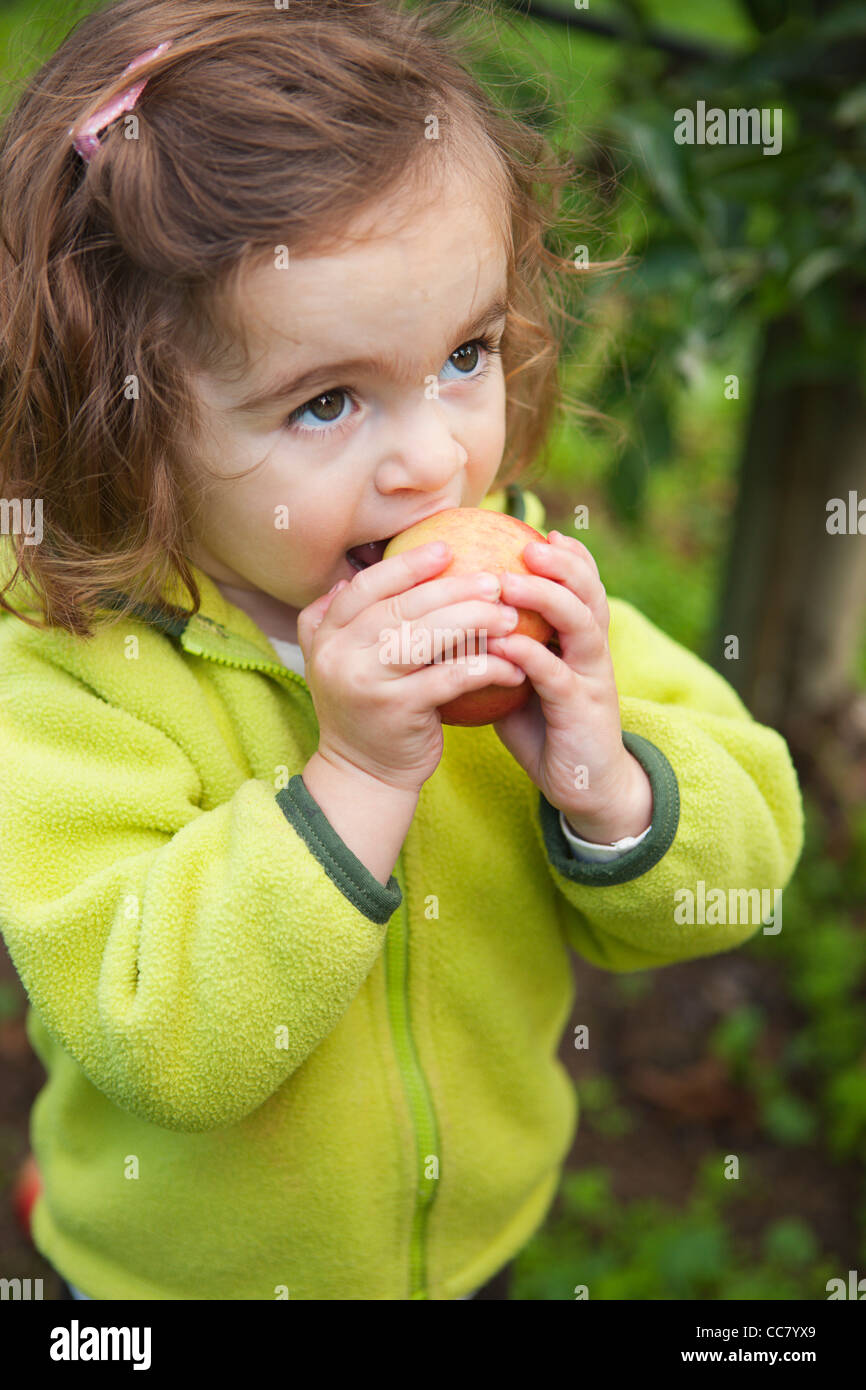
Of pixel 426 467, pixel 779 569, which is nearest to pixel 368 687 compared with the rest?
pixel 426 467

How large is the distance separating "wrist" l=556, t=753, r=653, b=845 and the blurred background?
70 centimetres

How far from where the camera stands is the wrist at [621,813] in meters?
1.34

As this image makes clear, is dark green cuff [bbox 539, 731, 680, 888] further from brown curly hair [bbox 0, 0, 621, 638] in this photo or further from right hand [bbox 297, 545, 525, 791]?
brown curly hair [bbox 0, 0, 621, 638]

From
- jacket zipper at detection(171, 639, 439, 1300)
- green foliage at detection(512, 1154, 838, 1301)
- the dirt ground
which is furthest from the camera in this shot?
the dirt ground

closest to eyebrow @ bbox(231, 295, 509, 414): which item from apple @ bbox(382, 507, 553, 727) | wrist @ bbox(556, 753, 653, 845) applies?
apple @ bbox(382, 507, 553, 727)

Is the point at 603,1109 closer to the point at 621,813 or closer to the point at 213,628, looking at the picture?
the point at 621,813

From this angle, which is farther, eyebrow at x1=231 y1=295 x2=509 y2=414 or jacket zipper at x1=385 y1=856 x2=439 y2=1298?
jacket zipper at x1=385 y1=856 x2=439 y2=1298

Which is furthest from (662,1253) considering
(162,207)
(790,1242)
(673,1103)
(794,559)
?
(162,207)

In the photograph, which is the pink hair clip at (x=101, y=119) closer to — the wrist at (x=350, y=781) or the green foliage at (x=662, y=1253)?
the wrist at (x=350, y=781)

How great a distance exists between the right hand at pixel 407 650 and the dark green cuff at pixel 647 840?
240 millimetres

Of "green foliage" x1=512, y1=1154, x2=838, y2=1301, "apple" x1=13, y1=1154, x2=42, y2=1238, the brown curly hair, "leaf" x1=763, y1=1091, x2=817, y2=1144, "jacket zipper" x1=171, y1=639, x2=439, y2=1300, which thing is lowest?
"green foliage" x1=512, y1=1154, x2=838, y2=1301

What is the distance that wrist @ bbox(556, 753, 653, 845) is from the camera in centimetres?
134

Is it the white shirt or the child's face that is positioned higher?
the child's face

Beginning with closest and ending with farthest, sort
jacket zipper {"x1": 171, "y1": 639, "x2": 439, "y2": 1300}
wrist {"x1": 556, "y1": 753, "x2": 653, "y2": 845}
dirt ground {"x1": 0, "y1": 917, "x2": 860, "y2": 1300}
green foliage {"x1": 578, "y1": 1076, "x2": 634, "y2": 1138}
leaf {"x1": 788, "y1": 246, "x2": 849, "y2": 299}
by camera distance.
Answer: wrist {"x1": 556, "y1": 753, "x2": 653, "y2": 845}, jacket zipper {"x1": 171, "y1": 639, "x2": 439, "y2": 1300}, leaf {"x1": 788, "y1": 246, "x2": 849, "y2": 299}, dirt ground {"x1": 0, "y1": 917, "x2": 860, "y2": 1300}, green foliage {"x1": 578, "y1": 1076, "x2": 634, "y2": 1138}
